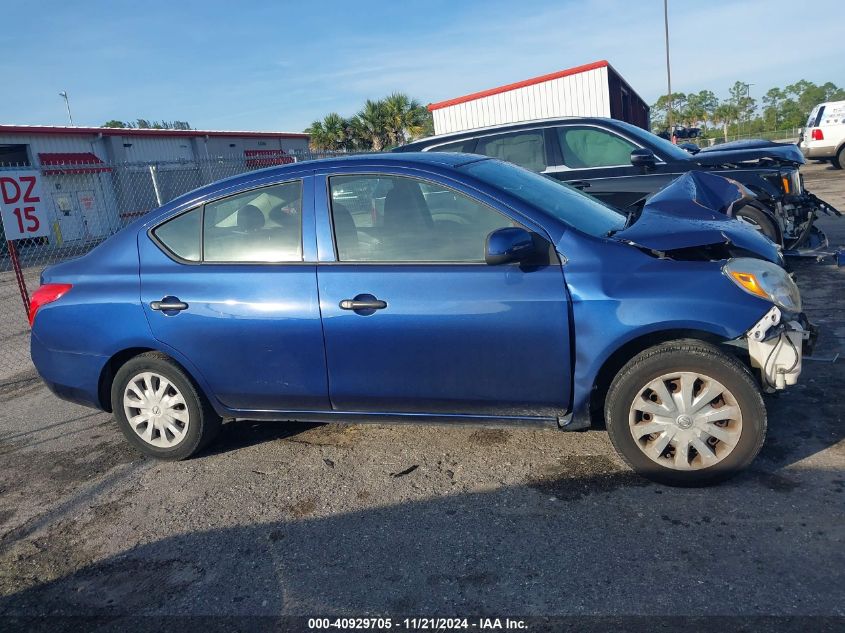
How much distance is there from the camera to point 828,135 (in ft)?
65.5

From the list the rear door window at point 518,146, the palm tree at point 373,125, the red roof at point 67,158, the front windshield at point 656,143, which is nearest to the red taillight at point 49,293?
the rear door window at point 518,146

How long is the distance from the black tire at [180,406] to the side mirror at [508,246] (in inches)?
79.0

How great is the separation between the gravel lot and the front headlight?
2.81 ft

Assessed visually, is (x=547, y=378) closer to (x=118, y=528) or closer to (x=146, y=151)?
(x=118, y=528)

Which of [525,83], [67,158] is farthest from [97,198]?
[525,83]

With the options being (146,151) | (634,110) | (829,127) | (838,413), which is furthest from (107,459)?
(634,110)

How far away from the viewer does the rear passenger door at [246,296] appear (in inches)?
151

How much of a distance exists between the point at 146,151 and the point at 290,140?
31.7 ft

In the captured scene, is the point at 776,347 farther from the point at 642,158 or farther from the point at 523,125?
the point at 523,125

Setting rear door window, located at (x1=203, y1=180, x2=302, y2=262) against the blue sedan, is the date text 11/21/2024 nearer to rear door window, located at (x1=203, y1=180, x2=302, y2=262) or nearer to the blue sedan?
the blue sedan

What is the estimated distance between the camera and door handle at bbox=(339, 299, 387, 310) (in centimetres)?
362

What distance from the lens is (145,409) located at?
425 cm

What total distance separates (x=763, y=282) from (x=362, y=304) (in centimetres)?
198

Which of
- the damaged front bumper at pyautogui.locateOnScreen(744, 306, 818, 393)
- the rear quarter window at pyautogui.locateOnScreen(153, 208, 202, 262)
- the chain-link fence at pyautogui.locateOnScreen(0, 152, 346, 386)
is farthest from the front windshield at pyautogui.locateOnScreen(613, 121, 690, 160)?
the chain-link fence at pyautogui.locateOnScreen(0, 152, 346, 386)
